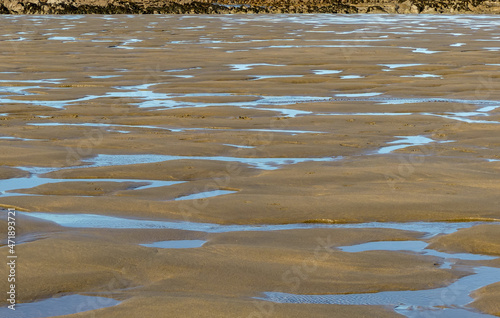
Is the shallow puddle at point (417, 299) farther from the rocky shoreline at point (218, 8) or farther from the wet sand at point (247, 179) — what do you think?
the rocky shoreline at point (218, 8)

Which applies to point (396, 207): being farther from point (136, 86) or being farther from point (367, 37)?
point (367, 37)

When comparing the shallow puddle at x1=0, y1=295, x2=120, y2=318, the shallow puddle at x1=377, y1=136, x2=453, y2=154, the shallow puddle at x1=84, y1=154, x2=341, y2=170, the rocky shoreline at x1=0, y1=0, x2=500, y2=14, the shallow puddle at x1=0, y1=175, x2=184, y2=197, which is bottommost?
the rocky shoreline at x1=0, y1=0, x2=500, y2=14

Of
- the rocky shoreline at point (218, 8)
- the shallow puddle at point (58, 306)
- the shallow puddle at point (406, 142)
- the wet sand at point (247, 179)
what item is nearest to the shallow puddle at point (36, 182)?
the wet sand at point (247, 179)

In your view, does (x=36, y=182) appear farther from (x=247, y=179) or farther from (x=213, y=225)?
(x=213, y=225)

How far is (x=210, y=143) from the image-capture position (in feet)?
27.2

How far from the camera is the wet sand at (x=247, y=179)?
4.31 metres

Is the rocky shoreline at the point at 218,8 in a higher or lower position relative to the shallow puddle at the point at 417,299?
lower

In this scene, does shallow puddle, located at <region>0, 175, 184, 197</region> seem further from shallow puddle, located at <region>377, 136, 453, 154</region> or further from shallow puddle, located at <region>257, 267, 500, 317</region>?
shallow puddle, located at <region>257, 267, 500, 317</region>

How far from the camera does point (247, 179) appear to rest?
675 cm

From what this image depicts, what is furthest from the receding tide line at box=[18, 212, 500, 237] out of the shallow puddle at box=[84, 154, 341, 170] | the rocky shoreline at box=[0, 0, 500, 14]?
the rocky shoreline at box=[0, 0, 500, 14]

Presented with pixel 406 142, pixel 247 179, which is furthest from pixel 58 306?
pixel 406 142

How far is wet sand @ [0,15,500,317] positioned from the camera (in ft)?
14.1

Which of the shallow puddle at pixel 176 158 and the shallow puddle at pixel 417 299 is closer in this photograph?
the shallow puddle at pixel 417 299

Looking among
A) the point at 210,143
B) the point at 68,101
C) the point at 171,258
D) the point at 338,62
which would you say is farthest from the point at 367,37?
the point at 171,258
